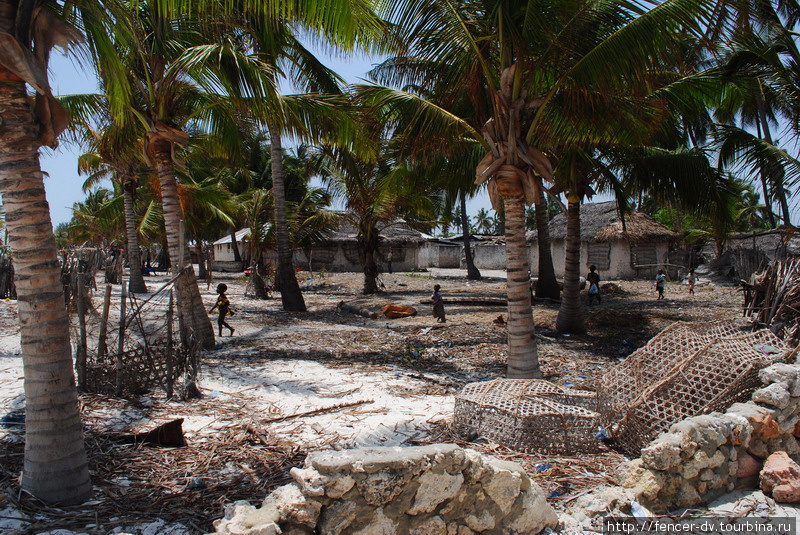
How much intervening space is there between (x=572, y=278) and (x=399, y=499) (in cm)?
845

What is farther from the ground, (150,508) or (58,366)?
(58,366)

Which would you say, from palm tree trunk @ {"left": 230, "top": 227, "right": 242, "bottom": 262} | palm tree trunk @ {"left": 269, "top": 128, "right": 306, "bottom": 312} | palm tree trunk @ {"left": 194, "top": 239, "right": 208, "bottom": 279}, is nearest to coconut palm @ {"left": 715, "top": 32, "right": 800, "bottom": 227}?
palm tree trunk @ {"left": 269, "top": 128, "right": 306, "bottom": 312}

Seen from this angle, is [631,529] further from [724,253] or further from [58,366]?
[724,253]

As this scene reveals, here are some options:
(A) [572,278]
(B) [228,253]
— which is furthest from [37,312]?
(B) [228,253]

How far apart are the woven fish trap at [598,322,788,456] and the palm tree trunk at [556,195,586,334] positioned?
16.8 feet

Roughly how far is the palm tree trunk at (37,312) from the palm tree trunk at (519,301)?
16.2 feet

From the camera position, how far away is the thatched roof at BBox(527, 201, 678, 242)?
79.6 feet

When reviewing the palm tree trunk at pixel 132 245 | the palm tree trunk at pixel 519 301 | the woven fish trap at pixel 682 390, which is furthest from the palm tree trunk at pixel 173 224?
→ the palm tree trunk at pixel 132 245

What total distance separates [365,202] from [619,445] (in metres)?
13.4

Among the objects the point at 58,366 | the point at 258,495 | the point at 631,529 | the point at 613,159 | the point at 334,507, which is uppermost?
the point at 613,159

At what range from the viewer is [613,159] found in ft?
34.7

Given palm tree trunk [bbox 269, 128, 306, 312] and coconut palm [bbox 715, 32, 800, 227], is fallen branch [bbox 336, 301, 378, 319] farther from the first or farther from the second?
coconut palm [bbox 715, 32, 800, 227]

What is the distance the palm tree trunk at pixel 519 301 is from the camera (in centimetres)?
701

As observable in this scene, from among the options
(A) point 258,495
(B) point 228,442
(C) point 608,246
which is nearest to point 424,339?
(B) point 228,442
